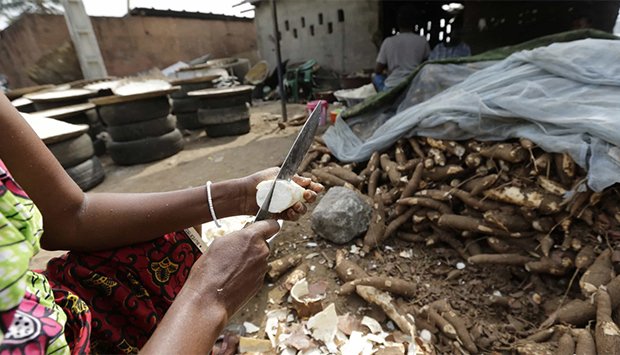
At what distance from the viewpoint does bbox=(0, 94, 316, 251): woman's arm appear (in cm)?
92

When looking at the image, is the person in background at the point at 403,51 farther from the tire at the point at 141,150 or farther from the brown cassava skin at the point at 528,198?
the tire at the point at 141,150

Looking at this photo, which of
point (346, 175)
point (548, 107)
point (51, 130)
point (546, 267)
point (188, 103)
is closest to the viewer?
point (546, 267)

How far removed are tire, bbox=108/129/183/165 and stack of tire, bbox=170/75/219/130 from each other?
1885 mm

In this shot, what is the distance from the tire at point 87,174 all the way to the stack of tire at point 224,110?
215 centimetres

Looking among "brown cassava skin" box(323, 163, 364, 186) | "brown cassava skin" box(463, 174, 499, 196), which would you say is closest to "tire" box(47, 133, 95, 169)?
"brown cassava skin" box(323, 163, 364, 186)

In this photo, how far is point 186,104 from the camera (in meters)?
7.00

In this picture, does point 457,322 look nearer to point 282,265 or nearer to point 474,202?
point 474,202

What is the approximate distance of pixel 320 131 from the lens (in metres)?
5.38

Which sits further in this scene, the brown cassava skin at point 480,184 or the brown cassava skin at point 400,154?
the brown cassava skin at point 400,154

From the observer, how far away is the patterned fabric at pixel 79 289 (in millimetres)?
583

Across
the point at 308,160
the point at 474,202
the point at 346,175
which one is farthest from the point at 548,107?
the point at 308,160

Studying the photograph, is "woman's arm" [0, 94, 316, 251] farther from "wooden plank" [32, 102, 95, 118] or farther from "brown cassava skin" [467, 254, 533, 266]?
"wooden plank" [32, 102, 95, 118]

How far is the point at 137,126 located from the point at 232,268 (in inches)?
198

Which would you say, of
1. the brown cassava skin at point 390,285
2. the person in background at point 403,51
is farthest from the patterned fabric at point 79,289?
the person in background at point 403,51
